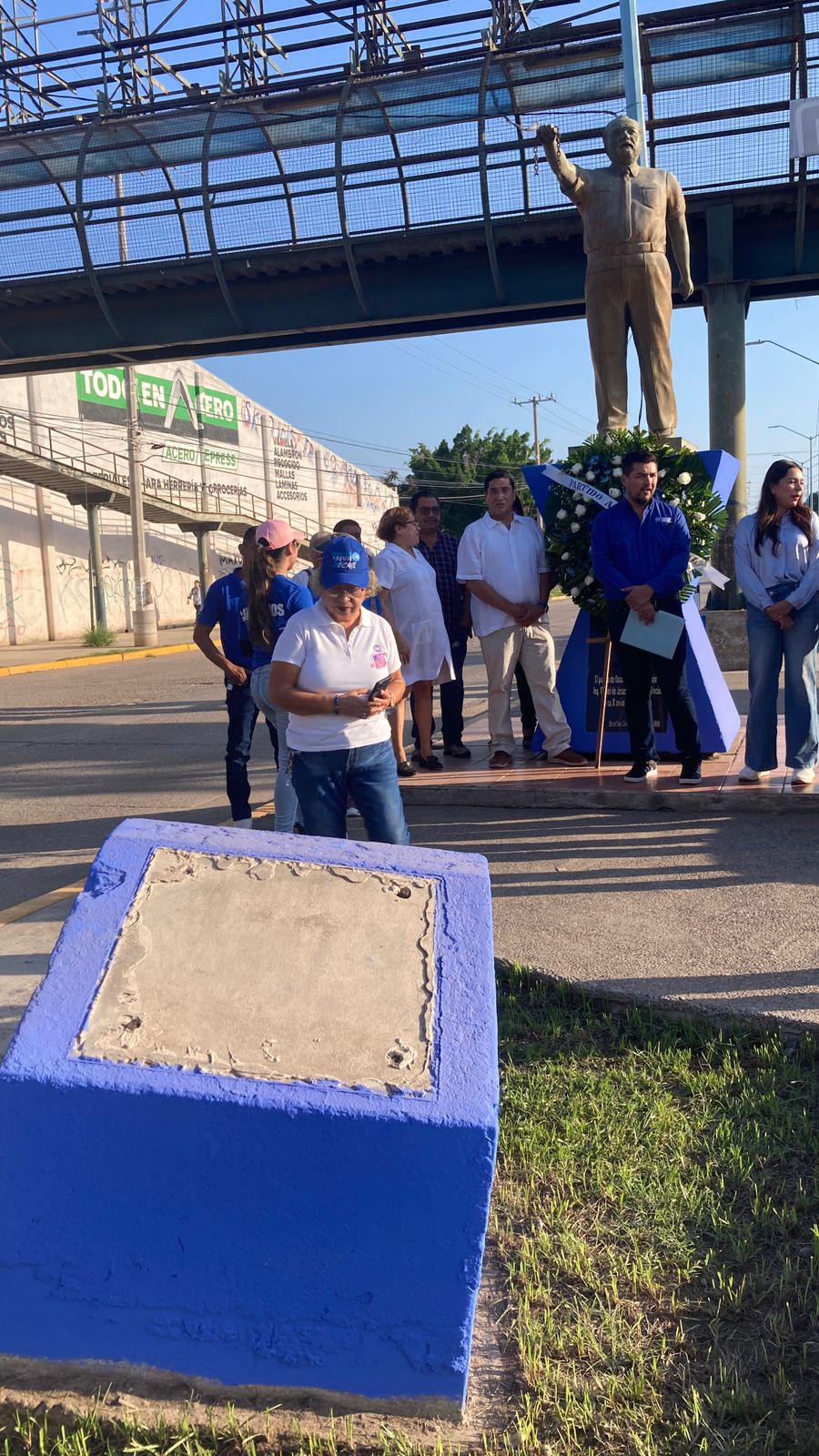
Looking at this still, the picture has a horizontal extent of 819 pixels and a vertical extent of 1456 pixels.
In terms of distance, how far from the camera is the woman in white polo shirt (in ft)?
14.3

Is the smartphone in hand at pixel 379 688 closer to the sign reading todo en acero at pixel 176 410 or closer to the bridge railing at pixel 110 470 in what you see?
the bridge railing at pixel 110 470

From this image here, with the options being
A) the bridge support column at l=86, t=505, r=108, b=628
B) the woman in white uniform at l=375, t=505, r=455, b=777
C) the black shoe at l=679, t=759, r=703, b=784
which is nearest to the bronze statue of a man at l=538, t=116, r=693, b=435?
the woman in white uniform at l=375, t=505, r=455, b=777

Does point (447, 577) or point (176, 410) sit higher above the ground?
point (176, 410)

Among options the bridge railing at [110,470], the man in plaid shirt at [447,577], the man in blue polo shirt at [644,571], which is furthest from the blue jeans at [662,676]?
the bridge railing at [110,470]

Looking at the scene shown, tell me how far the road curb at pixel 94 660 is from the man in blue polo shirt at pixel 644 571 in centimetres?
1668

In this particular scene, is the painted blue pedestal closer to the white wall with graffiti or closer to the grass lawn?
the grass lawn

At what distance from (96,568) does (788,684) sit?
26710 millimetres

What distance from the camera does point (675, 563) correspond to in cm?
694

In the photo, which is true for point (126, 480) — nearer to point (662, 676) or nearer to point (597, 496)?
point (597, 496)

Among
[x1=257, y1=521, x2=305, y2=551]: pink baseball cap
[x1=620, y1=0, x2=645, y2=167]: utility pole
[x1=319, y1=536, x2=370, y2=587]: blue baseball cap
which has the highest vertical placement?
[x1=620, y1=0, x2=645, y2=167]: utility pole

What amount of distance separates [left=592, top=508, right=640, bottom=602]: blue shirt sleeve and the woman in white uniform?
1.23 m

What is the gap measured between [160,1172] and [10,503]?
32.0m

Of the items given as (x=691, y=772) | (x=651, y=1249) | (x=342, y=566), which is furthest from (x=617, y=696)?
(x=651, y=1249)

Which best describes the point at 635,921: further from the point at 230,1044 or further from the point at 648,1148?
the point at 230,1044
